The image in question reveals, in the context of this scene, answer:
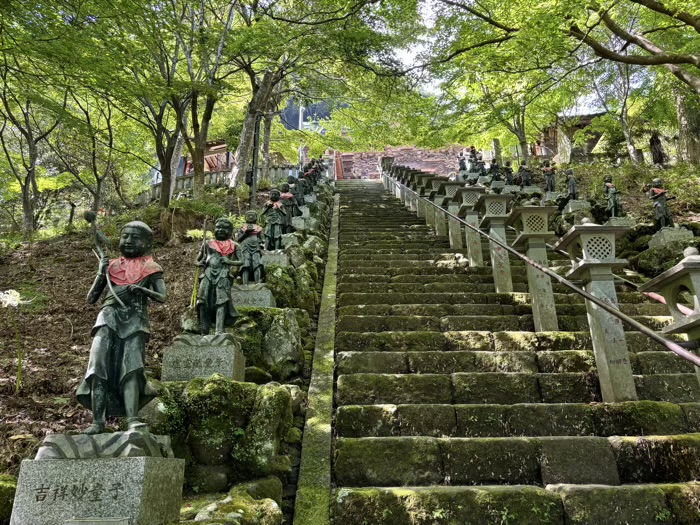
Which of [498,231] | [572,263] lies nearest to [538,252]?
[572,263]

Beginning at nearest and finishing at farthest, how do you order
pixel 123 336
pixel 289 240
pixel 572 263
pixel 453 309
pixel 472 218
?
pixel 123 336, pixel 572 263, pixel 453 309, pixel 289 240, pixel 472 218

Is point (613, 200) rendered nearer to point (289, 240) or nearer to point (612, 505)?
point (289, 240)

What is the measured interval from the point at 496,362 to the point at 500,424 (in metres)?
1.03

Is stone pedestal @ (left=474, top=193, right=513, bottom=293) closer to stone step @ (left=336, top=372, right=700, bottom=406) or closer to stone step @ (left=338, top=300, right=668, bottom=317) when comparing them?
stone step @ (left=338, top=300, right=668, bottom=317)

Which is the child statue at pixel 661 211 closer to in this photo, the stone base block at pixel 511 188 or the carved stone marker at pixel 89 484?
the stone base block at pixel 511 188

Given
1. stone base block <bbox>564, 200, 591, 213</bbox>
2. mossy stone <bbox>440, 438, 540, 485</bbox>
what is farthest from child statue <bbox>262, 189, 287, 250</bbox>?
stone base block <bbox>564, 200, 591, 213</bbox>

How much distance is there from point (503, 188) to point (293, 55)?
7.48 meters

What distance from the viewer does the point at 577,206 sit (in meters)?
11.7

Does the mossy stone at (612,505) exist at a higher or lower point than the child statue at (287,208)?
lower

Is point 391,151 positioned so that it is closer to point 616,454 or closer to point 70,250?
point 70,250

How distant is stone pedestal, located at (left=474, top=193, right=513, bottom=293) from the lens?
7266 millimetres

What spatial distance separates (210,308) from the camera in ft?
16.2

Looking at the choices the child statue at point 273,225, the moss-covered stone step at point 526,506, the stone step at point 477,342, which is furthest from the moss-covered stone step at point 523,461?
the child statue at point 273,225

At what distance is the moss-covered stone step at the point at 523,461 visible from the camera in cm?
356
